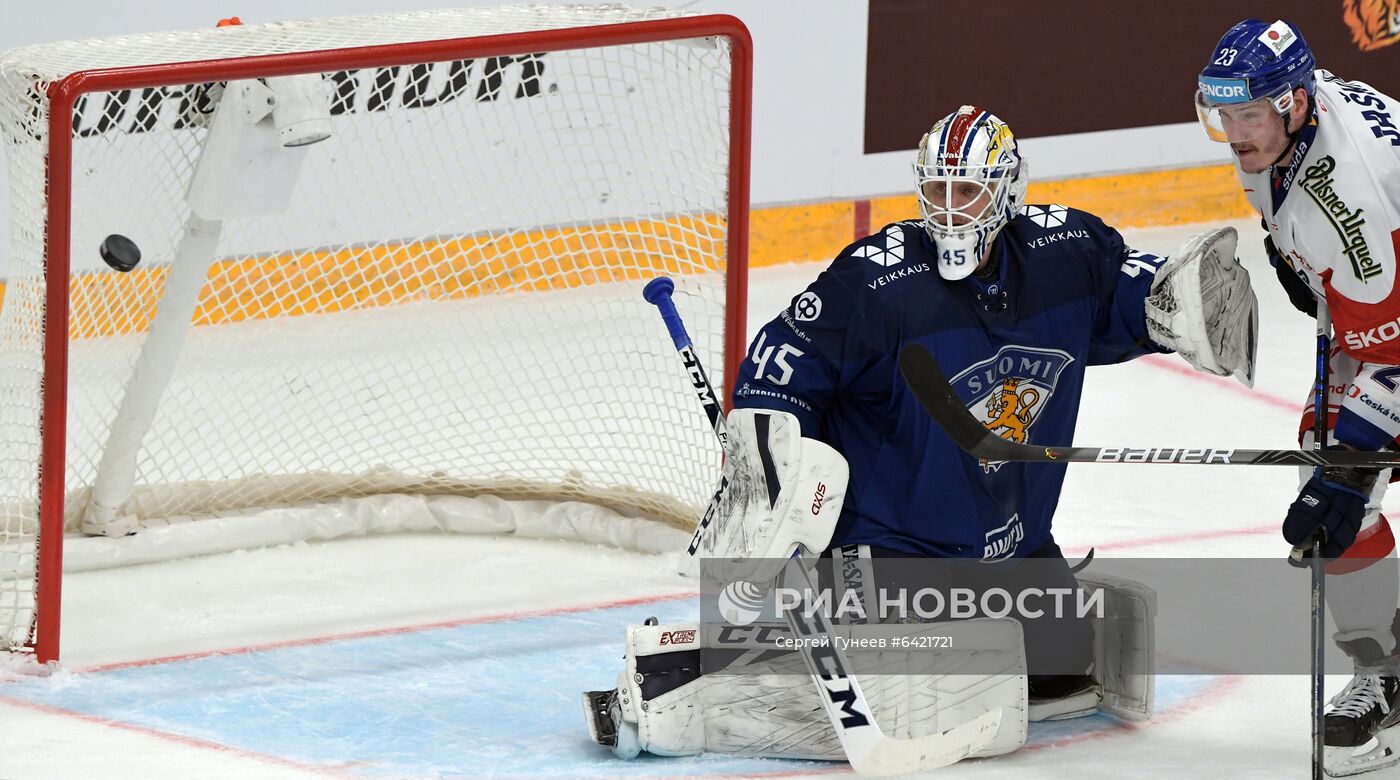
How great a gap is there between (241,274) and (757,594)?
2.32m

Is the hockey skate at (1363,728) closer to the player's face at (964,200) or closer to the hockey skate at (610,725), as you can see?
the player's face at (964,200)

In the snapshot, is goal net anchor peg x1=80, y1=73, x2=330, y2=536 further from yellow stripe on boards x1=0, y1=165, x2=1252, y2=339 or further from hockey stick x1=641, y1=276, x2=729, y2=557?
hockey stick x1=641, y1=276, x2=729, y2=557

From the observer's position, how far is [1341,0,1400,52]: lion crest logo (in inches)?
282

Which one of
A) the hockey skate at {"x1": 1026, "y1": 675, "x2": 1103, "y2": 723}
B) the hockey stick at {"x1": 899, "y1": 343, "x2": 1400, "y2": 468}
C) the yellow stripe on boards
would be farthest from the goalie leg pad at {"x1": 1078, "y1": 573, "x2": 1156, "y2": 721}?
the yellow stripe on boards

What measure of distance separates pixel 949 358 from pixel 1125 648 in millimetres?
591

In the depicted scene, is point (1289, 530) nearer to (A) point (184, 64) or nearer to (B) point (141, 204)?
(A) point (184, 64)

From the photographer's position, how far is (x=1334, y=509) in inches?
120

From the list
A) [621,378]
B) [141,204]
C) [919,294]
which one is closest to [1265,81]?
[919,294]

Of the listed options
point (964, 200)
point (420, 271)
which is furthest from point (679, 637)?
point (420, 271)

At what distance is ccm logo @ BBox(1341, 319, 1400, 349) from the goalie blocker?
2.04 ft

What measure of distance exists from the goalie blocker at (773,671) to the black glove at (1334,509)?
436 millimetres

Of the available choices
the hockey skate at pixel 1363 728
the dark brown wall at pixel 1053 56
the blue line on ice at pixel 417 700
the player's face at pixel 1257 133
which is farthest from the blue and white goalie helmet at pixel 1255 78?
the dark brown wall at pixel 1053 56

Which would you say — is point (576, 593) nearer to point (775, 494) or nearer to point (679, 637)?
point (679, 637)

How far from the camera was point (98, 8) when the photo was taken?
538 cm
